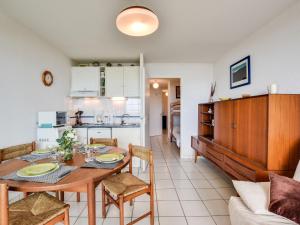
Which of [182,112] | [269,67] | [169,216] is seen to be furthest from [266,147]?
[182,112]

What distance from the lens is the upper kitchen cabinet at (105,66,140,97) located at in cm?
362

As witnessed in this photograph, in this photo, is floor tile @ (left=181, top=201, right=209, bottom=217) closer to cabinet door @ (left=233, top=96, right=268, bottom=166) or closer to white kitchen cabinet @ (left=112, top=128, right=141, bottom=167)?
cabinet door @ (left=233, top=96, right=268, bottom=166)

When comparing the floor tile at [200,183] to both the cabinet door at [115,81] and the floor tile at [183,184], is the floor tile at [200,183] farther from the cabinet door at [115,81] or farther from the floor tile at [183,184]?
the cabinet door at [115,81]

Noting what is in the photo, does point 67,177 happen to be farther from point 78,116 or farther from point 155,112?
point 155,112

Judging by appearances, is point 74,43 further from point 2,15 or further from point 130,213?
point 130,213

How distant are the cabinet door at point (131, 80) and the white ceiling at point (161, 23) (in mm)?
444

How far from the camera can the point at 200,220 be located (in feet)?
5.87

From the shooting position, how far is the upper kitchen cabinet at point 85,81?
361 cm

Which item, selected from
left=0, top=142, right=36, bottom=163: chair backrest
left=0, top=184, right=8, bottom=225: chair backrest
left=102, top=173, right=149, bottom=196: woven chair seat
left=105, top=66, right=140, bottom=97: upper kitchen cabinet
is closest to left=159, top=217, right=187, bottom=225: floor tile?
left=102, top=173, right=149, bottom=196: woven chair seat

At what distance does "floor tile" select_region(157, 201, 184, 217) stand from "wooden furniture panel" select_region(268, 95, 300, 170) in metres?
1.12

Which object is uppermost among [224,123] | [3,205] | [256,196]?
[224,123]

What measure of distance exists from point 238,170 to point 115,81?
2.84m

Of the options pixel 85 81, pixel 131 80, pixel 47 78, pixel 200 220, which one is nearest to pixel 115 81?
pixel 131 80

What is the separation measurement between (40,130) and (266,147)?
3047mm
